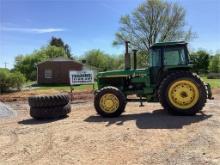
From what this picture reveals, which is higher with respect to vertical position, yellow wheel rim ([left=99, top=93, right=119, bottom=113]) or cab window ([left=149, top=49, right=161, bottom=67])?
A: cab window ([left=149, top=49, right=161, bottom=67])

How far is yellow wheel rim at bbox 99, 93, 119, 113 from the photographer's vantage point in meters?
12.2

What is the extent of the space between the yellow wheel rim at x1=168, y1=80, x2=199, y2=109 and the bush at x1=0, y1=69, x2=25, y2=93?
2512 cm

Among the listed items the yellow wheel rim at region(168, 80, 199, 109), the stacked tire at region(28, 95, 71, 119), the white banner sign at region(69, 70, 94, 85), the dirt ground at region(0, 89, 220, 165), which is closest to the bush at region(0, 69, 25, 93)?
the white banner sign at region(69, 70, 94, 85)

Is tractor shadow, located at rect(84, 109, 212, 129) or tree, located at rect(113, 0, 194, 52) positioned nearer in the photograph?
tractor shadow, located at rect(84, 109, 212, 129)

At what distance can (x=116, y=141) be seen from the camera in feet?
27.6

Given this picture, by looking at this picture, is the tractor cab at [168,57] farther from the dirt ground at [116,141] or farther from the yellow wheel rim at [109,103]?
the dirt ground at [116,141]

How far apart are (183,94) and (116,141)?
14.1ft

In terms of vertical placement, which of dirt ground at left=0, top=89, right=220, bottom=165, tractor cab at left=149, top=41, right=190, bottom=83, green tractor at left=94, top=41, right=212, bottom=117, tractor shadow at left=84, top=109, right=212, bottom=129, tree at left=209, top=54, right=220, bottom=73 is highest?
tree at left=209, top=54, right=220, bottom=73

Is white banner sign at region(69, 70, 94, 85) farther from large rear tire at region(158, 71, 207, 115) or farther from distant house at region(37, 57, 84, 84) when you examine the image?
distant house at region(37, 57, 84, 84)

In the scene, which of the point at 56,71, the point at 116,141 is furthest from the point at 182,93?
the point at 56,71

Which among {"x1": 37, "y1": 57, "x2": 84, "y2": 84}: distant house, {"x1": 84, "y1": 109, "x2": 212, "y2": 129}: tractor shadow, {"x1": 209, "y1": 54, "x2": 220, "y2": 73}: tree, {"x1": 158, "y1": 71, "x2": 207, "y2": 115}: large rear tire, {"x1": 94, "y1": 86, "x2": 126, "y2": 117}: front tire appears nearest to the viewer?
{"x1": 84, "y1": 109, "x2": 212, "y2": 129}: tractor shadow

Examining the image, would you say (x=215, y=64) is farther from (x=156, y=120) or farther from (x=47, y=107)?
(x=156, y=120)

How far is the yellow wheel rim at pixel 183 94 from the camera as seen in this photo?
11.9 m

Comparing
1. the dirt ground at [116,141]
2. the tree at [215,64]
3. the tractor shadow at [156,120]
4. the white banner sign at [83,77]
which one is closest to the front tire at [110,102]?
the tractor shadow at [156,120]
